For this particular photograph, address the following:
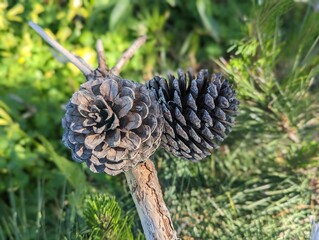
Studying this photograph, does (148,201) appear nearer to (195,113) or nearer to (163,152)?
(195,113)

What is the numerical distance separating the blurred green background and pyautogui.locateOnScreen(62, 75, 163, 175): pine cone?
0.06 metres

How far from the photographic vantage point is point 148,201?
1.83ft

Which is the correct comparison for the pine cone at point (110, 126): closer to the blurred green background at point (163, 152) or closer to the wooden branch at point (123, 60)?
the blurred green background at point (163, 152)

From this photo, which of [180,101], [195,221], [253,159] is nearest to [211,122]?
[180,101]

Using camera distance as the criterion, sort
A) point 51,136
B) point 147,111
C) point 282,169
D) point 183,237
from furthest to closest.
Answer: point 51,136 < point 282,169 < point 183,237 < point 147,111

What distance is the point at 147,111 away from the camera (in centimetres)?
51

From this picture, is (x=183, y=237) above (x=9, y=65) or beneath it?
beneath

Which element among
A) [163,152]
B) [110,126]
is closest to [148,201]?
[110,126]

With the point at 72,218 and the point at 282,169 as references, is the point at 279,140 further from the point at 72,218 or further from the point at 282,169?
the point at 72,218

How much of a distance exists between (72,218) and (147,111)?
270 mm

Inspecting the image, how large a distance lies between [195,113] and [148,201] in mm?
114

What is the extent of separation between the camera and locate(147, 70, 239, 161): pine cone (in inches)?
22.1

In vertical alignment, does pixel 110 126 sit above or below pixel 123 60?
below

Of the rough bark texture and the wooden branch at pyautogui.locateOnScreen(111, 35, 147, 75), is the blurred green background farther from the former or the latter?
the wooden branch at pyautogui.locateOnScreen(111, 35, 147, 75)
